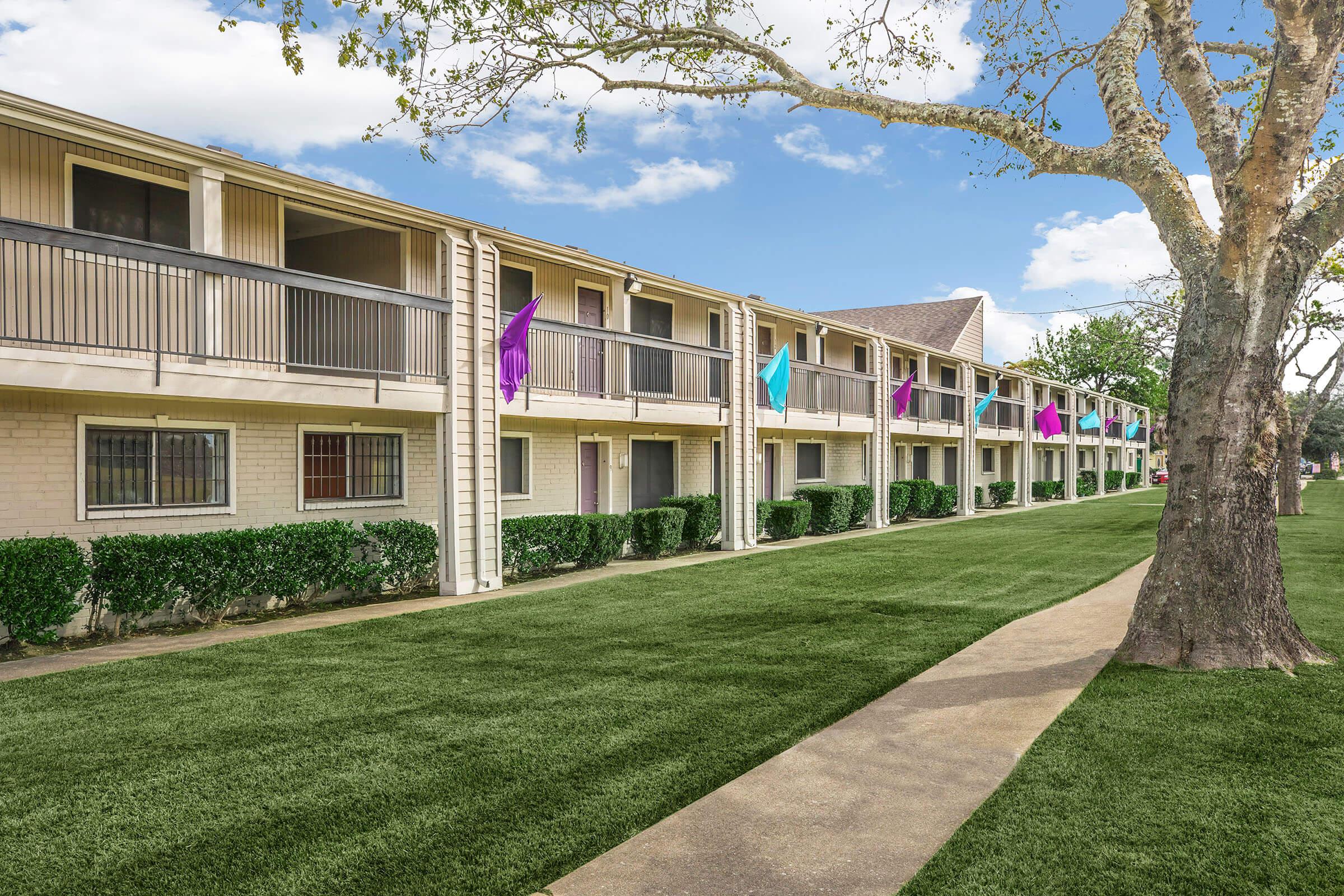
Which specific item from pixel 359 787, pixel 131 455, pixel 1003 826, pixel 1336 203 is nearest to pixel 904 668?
pixel 1003 826

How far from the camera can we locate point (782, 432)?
72.4 ft

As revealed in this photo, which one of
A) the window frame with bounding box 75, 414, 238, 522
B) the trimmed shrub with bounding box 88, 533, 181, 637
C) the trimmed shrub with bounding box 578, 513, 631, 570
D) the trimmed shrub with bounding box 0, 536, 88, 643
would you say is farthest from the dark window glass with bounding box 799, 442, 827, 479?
the trimmed shrub with bounding box 0, 536, 88, 643

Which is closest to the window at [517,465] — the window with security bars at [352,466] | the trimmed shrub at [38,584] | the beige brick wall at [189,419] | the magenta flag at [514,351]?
the beige brick wall at [189,419]

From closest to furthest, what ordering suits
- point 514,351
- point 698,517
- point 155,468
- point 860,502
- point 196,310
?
point 196,310, point 155,468, point 514,351, point 698,517, point 860,502

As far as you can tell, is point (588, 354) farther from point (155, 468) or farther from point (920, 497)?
point (920, 497)

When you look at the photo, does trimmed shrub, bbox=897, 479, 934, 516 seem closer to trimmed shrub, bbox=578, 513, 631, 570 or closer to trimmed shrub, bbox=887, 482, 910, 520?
trimmed shrub, bbox=887, 482, 910, 520

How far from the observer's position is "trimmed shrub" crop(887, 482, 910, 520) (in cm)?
2434

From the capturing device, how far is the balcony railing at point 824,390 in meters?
19.2

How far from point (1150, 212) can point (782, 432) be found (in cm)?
1464

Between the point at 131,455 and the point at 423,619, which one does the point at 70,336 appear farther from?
the point at 423,619

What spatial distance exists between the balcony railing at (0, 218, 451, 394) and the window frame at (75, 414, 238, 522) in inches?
29.1

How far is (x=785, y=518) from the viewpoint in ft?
63.5

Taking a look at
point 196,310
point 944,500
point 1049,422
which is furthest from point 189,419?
point 1049,422

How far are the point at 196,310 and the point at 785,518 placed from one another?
43.2 feet
